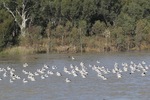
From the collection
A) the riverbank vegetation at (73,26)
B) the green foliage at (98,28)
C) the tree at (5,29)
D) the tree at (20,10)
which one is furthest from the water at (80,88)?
the green foliage at (98,28)

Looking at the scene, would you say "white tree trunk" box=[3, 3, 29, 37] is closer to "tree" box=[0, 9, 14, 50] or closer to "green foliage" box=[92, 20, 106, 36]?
"tree" box=[0, 9, 14, 50]

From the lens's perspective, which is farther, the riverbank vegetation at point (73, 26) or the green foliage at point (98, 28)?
the green foliage at point (98, 28)

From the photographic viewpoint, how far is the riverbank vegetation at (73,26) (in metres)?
64.0

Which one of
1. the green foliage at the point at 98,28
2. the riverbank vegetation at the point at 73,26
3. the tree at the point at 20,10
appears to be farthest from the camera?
the green foliage at the point at 98,28

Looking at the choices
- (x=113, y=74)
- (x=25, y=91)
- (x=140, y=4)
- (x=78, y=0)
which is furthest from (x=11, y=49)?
(x=25, y=91)

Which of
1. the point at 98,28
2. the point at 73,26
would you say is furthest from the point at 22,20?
the point at 98,28

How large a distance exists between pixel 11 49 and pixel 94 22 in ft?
51.8

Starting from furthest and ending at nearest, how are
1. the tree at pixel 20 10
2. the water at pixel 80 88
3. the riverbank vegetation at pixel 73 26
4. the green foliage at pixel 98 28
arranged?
the green foliage at pixel 98 28 < the tree at pixel 20 10 < the riverbank vegetation at pixel 73 26 < the water at pixel 80 88

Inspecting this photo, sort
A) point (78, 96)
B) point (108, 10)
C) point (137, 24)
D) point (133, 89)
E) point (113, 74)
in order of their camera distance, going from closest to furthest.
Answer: point (78, 96), point (133, 89), point (113, 74), point (137, 24), point (108, 10)

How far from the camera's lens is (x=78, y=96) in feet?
83.7

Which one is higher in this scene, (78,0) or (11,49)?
(78,0)

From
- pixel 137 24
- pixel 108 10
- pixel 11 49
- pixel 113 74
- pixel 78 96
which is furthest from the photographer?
pixel 108 10

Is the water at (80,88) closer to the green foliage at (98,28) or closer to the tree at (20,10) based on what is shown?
the tree at (20,10)

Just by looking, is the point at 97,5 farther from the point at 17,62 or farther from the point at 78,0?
the point at 17,62
